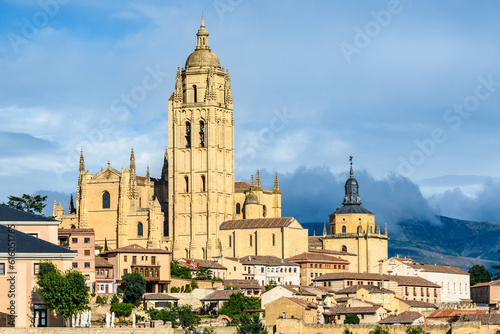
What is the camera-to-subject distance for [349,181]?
144 metres

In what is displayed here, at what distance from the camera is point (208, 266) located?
387 ft

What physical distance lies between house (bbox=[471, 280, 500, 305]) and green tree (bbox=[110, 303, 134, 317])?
44998 mm

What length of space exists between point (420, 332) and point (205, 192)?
57.3 meters

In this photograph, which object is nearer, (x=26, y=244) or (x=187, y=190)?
(x=26, y=244)

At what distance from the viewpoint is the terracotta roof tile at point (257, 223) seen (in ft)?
428

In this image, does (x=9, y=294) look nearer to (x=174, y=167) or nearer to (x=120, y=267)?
(x=120, y=267)

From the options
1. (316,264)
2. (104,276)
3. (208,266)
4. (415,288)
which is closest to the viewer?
(104,276)

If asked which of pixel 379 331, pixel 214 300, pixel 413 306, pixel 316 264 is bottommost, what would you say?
pixel 379 331

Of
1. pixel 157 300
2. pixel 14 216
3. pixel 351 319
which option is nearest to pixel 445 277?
pixel 351 319

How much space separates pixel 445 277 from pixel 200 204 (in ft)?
92.6

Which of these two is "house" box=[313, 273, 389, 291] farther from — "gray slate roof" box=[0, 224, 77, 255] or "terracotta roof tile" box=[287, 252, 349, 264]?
"gray slate roof" box=[0, 224, 77, 255]

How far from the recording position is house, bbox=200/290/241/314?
9894 cm

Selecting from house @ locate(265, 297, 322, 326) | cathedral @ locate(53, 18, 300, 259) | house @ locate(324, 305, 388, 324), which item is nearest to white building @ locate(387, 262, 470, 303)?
cathedral @ locate(53, 18, 300, 259)

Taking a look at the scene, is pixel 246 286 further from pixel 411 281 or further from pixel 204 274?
pixel 411 281
